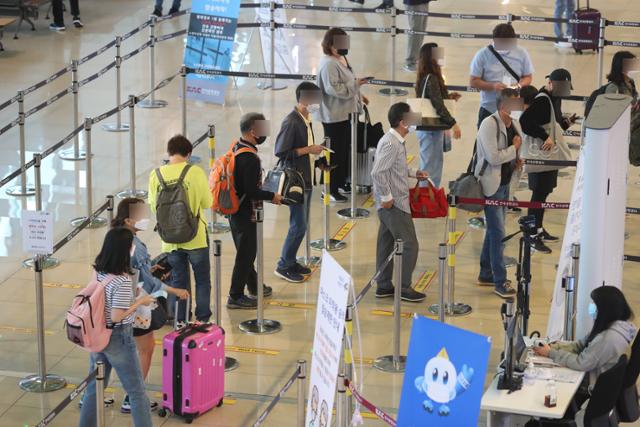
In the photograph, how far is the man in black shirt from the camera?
34.3ft

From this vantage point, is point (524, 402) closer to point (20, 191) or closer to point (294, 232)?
point (294, 232)

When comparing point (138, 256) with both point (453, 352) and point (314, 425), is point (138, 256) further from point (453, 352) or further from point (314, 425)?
point (453, 352)

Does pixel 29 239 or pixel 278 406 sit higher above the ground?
pixel 29 239

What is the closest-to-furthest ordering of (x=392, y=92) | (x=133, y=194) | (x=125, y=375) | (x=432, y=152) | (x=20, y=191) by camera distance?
(x=125, y=375) < (x=432, y=152) < (x=133, y=194) < (x=20, y=191) < (x=392, y=92)

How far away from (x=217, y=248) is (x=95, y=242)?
3.28 meters

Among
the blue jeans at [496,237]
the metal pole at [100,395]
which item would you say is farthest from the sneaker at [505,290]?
the metal pole at [100,395]

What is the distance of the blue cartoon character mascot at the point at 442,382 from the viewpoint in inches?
276

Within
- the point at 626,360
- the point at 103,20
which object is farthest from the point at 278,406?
the point at 103,20

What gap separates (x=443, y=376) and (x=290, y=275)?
4.62 m

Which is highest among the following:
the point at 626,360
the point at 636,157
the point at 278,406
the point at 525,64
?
the point at 525,64

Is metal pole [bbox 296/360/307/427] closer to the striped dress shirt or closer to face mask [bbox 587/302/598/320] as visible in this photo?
face mask [bbox 587/302/598/320]

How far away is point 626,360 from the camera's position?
25.4ft

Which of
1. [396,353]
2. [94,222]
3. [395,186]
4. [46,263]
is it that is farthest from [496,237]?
[94,222]

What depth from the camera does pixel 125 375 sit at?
831 centimetres
